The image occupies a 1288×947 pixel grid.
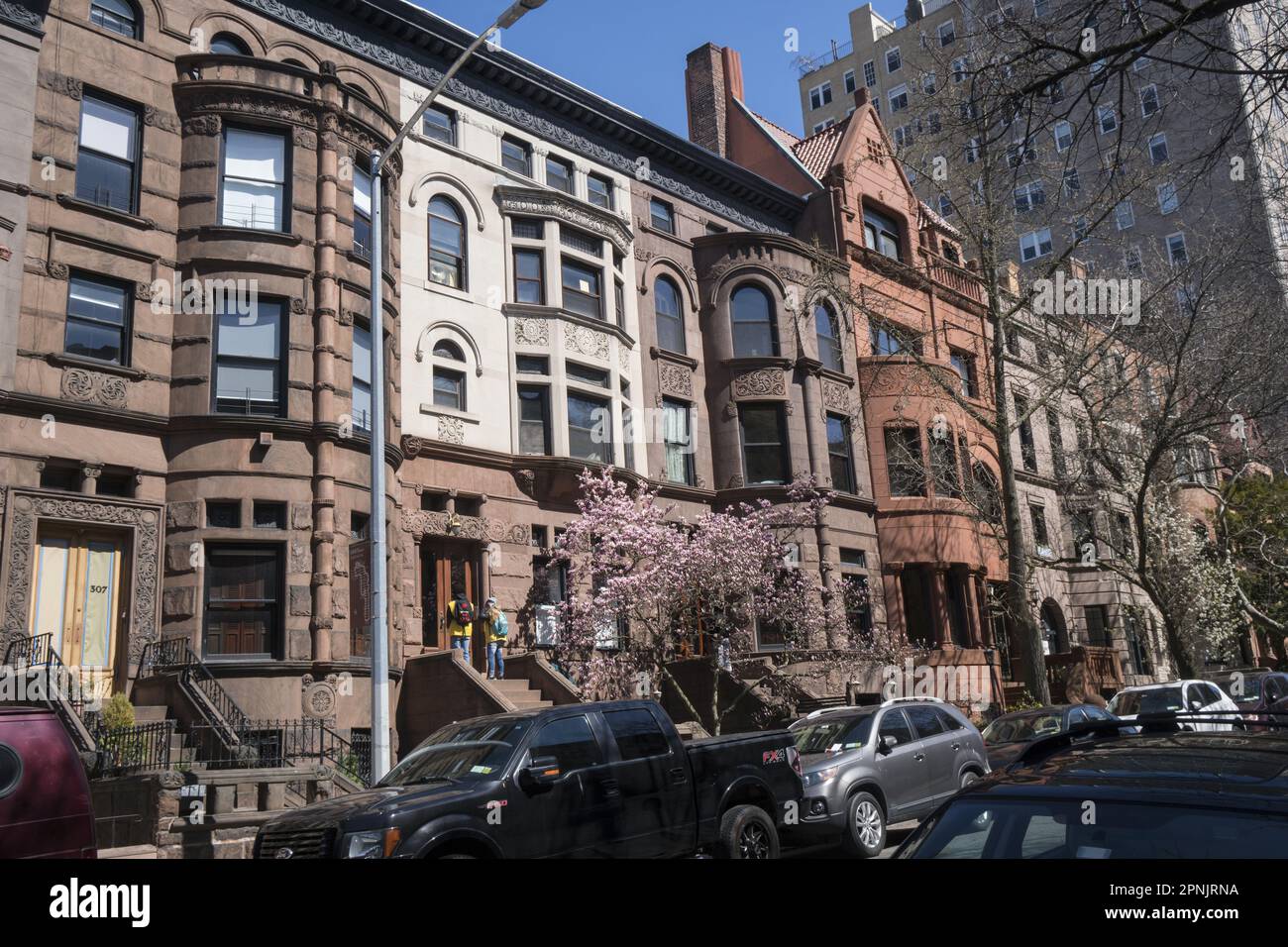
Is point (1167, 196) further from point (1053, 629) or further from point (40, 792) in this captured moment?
point (1053, 629)

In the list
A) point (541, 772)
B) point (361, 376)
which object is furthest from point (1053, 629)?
point (541, 772)

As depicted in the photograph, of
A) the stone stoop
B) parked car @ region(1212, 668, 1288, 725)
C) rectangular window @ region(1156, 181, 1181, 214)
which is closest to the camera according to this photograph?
rectangular window @ region(1156, 181, 1181, 214)

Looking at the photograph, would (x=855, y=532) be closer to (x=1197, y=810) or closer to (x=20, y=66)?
(x=20, y=66)

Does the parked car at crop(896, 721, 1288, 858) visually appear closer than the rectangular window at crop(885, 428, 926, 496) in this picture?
Yes

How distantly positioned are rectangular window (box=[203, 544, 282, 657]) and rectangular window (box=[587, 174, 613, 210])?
1494 centimetres

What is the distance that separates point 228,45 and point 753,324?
16110 millimetres

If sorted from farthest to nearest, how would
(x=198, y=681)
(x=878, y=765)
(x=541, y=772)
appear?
(x=198, y=681)
(x=878, y=765)
(x=541, y=772)

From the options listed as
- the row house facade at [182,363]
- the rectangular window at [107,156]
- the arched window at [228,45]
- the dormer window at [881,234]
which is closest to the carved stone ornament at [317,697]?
the row house facade at [182,363]

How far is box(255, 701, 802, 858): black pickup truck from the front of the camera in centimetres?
812

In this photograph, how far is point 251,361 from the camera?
19422 mm

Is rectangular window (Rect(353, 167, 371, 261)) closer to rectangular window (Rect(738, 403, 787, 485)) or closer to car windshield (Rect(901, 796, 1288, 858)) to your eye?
rectangular window (Rect(738, 403, 787, 485))

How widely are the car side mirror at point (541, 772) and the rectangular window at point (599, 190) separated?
2209 centimetres


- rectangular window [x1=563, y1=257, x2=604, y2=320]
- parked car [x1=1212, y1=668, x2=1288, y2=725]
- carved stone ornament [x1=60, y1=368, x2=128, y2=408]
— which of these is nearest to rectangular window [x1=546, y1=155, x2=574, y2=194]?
rectangular window [x1=563, y1=257, x2=604, y2=320]
